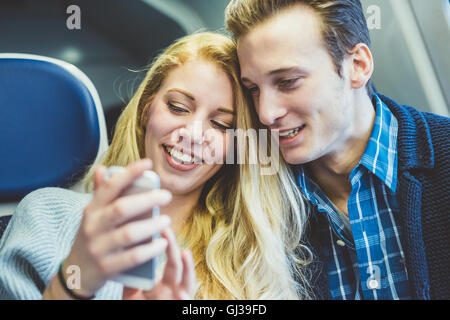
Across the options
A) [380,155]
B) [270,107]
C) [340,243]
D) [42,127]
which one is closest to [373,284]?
[340,243]

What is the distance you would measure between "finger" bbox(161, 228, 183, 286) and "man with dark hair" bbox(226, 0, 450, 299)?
383 mm

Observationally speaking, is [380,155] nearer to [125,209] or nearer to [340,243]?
[340,243]

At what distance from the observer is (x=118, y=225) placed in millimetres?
477

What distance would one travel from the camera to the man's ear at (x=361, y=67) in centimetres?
88

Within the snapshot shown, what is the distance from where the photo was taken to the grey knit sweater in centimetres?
66

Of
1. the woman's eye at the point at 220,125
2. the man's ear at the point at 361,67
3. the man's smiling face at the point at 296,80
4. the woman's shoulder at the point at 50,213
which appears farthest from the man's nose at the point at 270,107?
the woman's shoulder at the point at 50,213

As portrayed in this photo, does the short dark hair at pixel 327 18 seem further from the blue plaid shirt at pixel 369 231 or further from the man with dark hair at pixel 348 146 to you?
the blue plaid shirt at pixel 369 231

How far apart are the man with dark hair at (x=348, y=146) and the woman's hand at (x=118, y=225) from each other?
1.40 ft

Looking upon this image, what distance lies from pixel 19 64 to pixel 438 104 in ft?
3.79

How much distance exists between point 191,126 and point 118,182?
0.40m

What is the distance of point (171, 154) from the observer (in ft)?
2.83

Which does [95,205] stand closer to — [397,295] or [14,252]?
[14,252]

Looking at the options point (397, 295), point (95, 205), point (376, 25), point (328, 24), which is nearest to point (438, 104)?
point (376, 25)

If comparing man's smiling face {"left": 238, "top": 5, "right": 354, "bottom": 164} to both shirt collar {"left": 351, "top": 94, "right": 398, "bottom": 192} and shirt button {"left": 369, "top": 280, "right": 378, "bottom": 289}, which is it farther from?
shirt button {"left": 369, "top": 280, "right": 378, "bottom": 289}
